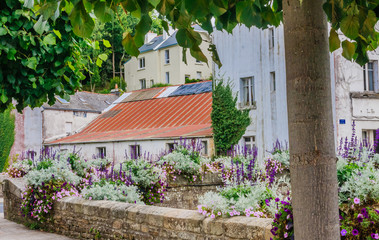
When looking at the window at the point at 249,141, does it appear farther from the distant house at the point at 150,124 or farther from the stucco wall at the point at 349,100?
the stucco wall at the point at 349,100

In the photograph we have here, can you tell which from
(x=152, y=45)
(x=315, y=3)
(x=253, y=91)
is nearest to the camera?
(x=315, y=3)

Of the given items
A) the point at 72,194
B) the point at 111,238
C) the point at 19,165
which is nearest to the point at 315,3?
the point at 111,238

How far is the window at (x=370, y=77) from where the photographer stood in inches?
816

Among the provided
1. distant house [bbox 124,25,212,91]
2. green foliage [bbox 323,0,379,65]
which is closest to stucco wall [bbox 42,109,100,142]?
distant house [bbox 124,25,212,91]

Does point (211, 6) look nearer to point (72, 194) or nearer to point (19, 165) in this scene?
point (72, 194)

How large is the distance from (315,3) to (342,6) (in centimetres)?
43

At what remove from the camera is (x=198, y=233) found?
5711mm

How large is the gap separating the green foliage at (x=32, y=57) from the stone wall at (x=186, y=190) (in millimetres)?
4099

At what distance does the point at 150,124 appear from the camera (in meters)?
28.4

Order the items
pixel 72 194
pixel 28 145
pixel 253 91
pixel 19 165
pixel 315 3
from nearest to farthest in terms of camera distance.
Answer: pixel 315 3, pixel 72 194, pixel 19 165, pixel 253 91, pixel 28 145

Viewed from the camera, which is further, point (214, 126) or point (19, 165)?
point (214, 126)

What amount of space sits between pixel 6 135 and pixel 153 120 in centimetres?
1264

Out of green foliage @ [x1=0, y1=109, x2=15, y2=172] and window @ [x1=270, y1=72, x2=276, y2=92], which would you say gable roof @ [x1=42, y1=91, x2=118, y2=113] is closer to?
green foliage @ [x1=0, y1=109, x2=15, y2=172]

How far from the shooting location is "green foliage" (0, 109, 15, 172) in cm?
3384
